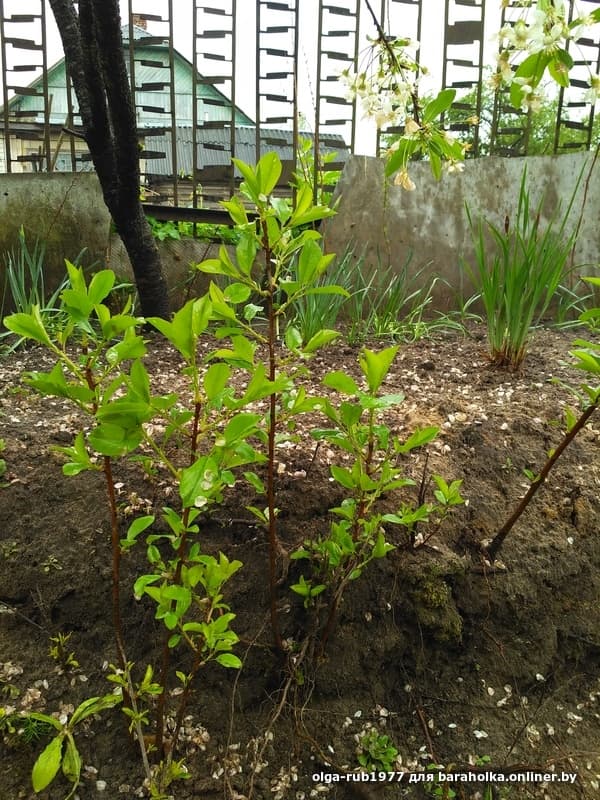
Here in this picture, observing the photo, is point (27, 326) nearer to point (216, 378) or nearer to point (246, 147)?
point (216, 378)

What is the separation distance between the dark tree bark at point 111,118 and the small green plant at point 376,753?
194 centimetres

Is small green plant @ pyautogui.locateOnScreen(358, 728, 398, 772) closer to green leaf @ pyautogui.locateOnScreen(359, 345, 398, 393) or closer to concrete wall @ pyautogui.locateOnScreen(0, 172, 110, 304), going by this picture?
green leaf @ pyautogui.locateOnScreen(359, 345, 398, 393)

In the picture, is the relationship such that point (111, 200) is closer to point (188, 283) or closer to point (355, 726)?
point (188, 283)

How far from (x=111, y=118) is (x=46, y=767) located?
2.11 m

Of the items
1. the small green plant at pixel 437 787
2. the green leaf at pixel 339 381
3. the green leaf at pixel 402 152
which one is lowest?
the small green plant at pixel 437 787

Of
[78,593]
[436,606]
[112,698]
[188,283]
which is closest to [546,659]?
[436,606]

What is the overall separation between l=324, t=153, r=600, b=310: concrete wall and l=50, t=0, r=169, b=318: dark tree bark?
5.40ft

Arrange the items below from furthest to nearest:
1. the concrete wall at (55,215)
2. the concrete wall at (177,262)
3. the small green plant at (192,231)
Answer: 1. the small green plant at (192,231)
2. the concrete wall at (177,262)
3. the concrete wall at (55,215)

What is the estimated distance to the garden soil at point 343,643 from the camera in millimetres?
1161

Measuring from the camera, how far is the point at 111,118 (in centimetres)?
221

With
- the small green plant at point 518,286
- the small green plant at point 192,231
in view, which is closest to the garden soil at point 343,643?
the small green plant at point 518,286

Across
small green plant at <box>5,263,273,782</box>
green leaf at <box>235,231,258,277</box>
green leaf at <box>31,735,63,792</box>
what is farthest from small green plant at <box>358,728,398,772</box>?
green leaf at <box>235,231,258,277</box>

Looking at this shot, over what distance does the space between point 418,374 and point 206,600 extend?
58.7 inches

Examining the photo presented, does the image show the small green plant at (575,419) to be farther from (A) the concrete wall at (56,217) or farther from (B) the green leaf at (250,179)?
(A) the concrete wall at (56,217)
